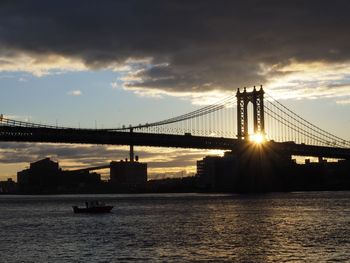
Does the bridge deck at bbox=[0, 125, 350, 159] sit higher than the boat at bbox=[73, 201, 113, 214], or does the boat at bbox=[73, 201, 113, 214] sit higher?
the bridge deck at bbox=[0, 125, 350, 159]

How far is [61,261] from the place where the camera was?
37.3 meters

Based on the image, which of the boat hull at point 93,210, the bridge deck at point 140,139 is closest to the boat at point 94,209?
the boat hull at point 93,210

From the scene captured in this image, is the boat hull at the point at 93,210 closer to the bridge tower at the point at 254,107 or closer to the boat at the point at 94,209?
the boat at the point at 94,209

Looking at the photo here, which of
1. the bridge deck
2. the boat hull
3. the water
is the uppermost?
the bridge deck

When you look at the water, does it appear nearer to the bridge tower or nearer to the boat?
the boat

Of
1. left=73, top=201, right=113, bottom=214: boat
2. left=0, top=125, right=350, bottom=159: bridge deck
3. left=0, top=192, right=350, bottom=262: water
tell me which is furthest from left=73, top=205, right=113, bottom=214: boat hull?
left=0, top=125, right=350, bottom=159: bridge deck

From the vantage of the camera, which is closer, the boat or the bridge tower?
the boat

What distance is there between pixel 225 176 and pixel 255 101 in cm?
3750

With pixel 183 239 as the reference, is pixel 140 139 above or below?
above

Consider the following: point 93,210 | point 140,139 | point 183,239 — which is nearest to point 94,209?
point 93,210

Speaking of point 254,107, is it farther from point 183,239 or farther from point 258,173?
point 183,239

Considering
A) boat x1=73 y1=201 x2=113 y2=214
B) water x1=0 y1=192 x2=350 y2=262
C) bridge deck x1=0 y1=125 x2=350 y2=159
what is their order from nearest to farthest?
water x1=0 y1=192 x2=350 y2=262 → boat x1=73 y1=201 x2=113 y2=214 → bridge deck x1=0 y1=125 x2=350 y2=159

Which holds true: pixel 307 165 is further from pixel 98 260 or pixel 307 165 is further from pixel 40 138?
pixel 98 260

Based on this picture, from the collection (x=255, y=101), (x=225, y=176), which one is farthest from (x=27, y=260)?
(x=225, y=176)
